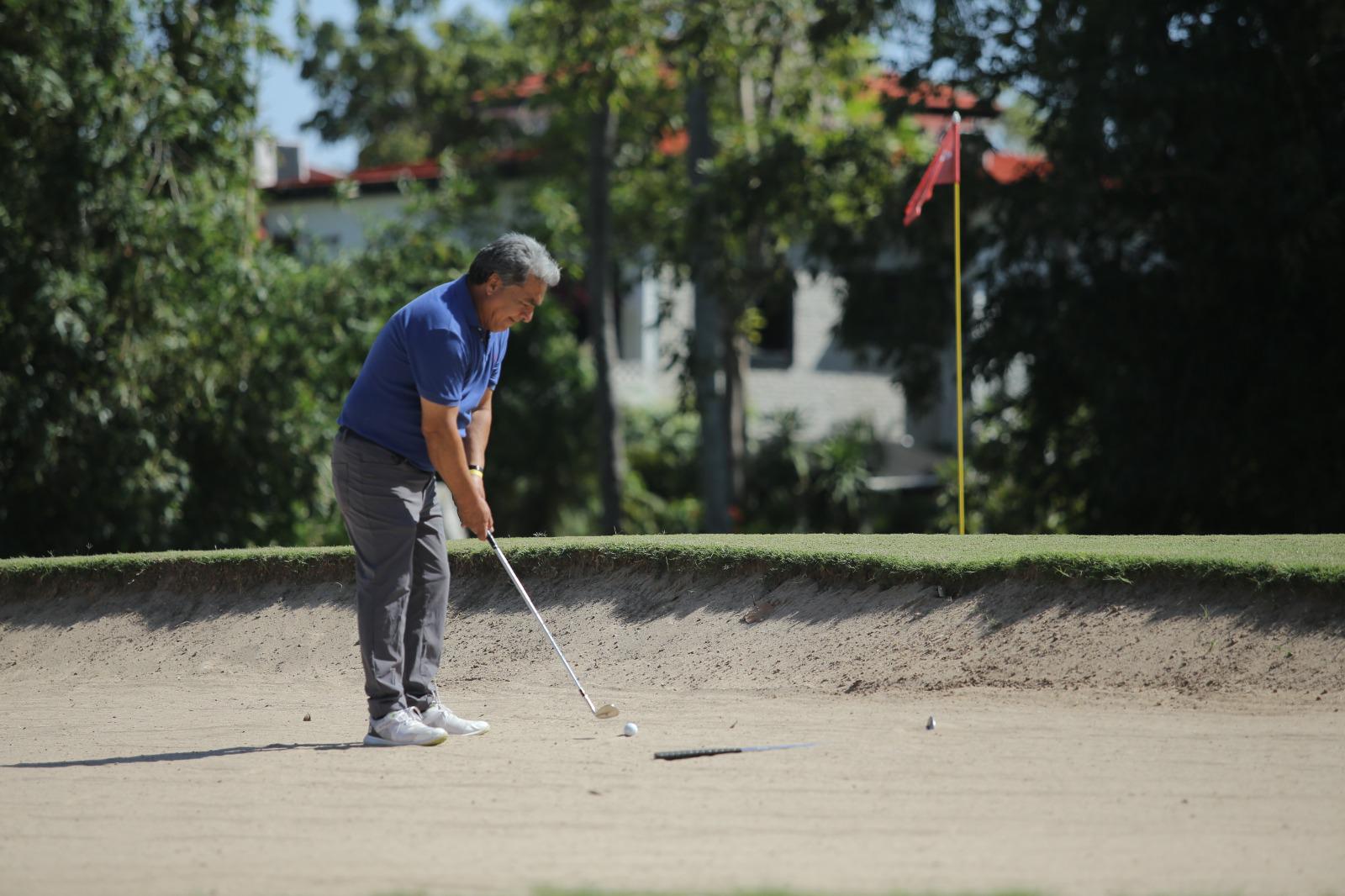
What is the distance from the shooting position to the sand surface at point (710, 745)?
14.9 feet

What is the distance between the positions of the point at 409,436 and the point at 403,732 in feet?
4.28

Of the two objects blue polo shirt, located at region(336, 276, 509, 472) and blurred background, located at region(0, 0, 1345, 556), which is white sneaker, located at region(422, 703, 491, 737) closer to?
blue polo shirt, located at region(336, 276, 509, 472)

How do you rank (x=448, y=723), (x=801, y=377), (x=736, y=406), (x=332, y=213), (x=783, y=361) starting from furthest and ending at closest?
(x=332, y=213) → (x=801, y=377) → (x=783, y=361) → (x=736, y=406) → (x=448, y=723)

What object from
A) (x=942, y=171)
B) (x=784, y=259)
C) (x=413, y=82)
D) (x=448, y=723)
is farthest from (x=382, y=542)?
(x=413, y=82)

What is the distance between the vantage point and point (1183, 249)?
54.9 ft

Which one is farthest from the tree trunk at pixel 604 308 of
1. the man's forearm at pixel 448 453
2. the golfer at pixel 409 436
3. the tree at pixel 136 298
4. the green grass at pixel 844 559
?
the man's forearm at pixel 448 453

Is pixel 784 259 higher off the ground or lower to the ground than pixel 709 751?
higher

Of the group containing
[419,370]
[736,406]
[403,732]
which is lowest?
[403,732]

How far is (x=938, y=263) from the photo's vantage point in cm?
1878

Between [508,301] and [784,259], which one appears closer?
[508,301]

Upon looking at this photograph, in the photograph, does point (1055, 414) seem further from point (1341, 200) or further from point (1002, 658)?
point (1002, 658)

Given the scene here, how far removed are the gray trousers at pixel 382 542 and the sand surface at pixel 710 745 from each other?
1.34ft

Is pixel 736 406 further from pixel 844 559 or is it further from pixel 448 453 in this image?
pixel 448 453

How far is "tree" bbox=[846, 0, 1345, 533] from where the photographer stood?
1580 cm
